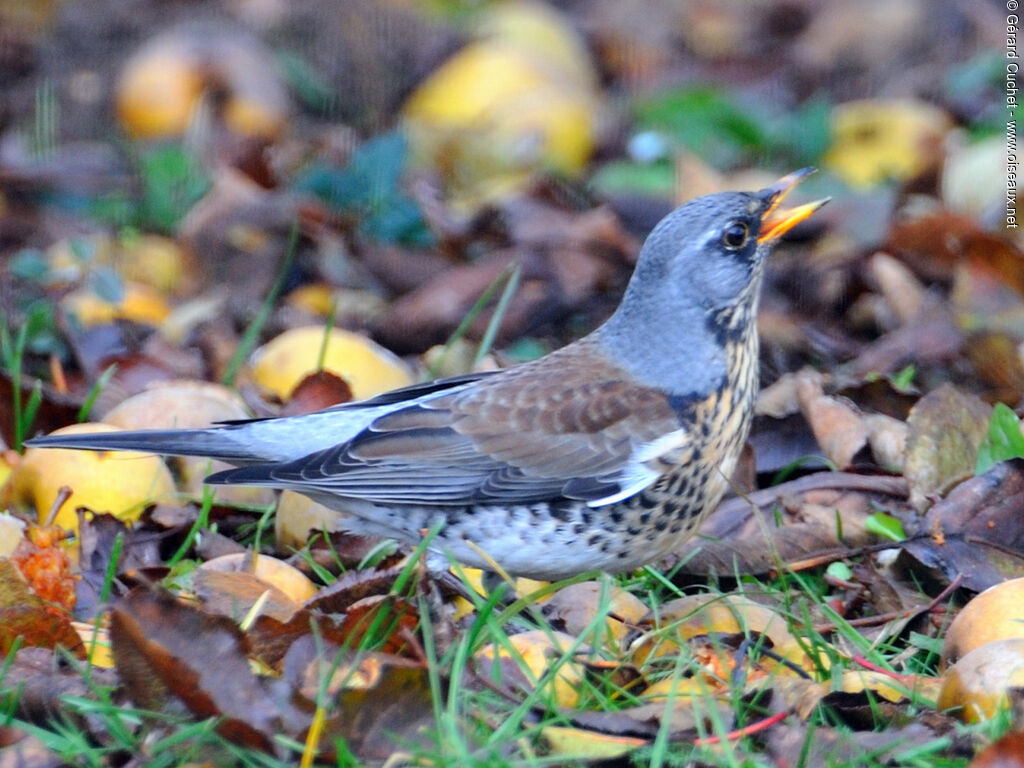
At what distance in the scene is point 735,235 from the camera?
177 inches

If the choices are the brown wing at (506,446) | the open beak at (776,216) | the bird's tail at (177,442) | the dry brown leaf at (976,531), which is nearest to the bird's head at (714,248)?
the open beak at (776,216)

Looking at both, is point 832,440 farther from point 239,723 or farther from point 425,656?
point 239,723

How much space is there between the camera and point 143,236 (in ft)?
23.4

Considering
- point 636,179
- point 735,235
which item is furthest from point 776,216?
point 636,179

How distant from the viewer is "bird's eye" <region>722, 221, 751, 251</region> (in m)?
4.49

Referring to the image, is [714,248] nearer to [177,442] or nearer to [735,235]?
[735,235]

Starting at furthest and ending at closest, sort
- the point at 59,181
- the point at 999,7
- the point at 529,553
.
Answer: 1. the point at 999,7
2. the point at 59,181
3. the point at 529,553

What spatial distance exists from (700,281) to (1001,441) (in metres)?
1.03

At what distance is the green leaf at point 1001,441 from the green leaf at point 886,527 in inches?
11.2

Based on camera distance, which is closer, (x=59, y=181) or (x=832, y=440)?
(x=832, y=440)

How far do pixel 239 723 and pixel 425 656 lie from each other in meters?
0.52

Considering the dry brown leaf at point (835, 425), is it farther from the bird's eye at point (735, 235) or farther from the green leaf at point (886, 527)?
the bird's eye at point (735, 235)

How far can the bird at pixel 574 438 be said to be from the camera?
412cm

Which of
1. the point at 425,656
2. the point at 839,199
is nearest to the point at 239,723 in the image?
the point at 425,656
